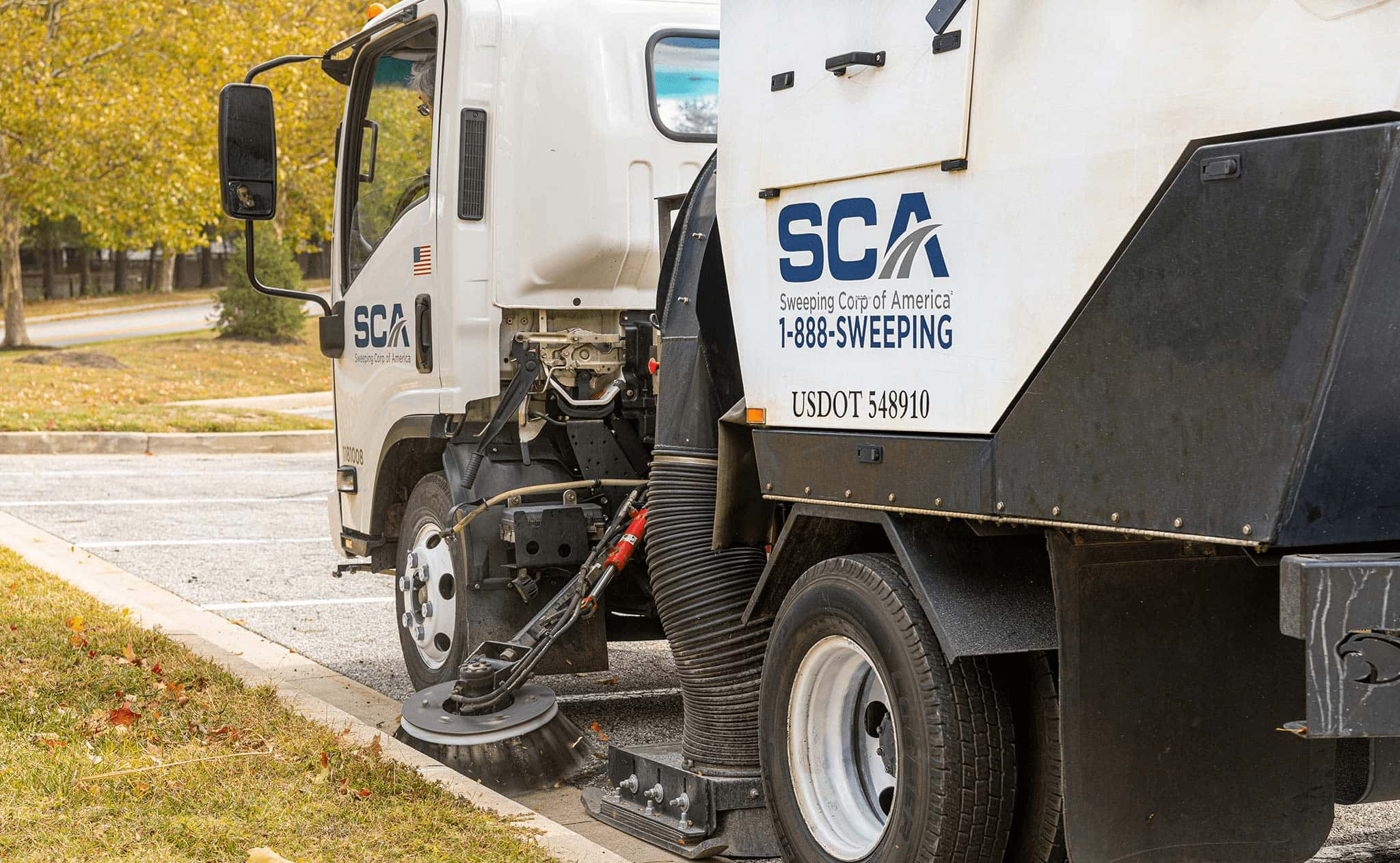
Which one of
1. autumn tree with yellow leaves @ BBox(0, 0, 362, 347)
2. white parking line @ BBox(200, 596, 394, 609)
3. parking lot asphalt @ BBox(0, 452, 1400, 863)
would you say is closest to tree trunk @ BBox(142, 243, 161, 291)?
autumn tree with yellow leaves @ BBox(0, 0, 362, 347)

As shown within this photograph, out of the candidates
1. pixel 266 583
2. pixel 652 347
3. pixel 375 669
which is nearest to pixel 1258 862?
pixel 652 347

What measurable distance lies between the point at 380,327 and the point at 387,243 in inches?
14.8

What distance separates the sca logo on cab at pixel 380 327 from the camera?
652cm

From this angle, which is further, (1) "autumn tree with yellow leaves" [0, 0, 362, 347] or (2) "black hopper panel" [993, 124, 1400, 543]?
(1) "autumn tree with yellow leaves" [0, 0, 362, 347]

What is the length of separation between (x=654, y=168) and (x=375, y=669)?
2.87 metres

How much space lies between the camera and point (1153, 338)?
3029 millimetres

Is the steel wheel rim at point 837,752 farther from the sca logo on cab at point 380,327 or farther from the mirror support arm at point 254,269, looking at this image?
the mirror support arm at point 254,269

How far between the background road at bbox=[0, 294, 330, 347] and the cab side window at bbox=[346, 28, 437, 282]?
23.5 metres

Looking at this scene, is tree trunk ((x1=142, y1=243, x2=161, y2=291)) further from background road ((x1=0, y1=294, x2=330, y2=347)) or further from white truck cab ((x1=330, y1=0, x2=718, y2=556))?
Result: white truck cab ((x1=330, y1=0, x2=718, y2=556))

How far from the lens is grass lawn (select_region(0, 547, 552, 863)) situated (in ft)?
14.0

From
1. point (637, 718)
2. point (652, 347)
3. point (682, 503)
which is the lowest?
point (637, 718)

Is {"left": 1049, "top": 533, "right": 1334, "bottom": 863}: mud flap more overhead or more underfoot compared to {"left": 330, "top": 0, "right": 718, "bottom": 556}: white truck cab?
more underfoot

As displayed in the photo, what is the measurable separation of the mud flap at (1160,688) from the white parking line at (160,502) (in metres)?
10.5

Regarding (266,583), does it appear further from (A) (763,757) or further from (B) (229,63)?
(B) (229,63)
